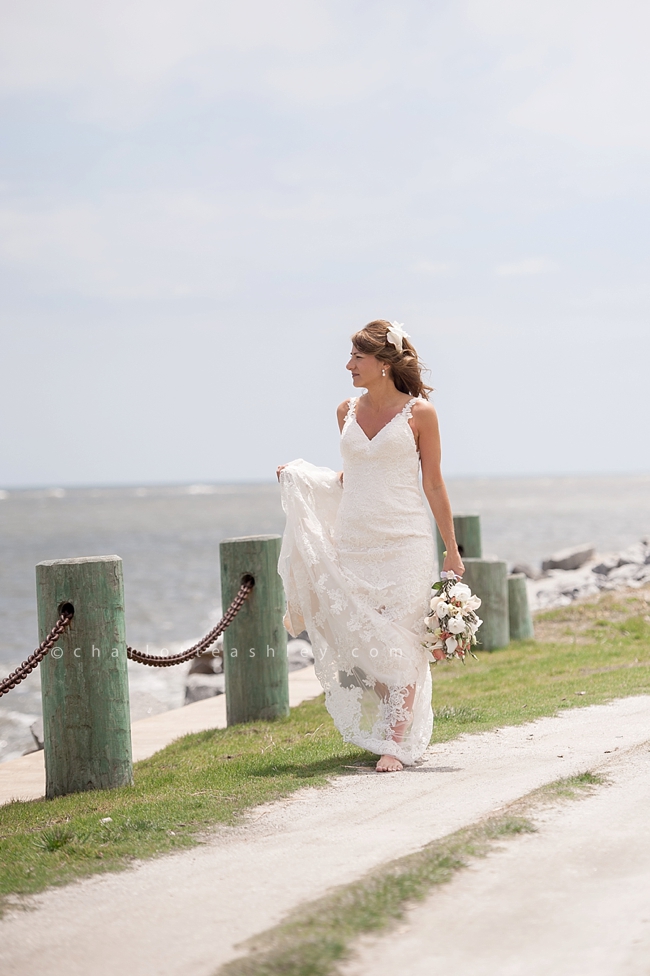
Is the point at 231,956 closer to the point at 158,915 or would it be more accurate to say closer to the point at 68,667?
the point at 158,915

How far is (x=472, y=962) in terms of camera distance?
2.99 meters

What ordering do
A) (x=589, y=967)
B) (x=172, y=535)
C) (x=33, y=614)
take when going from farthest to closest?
(x=172, y=535), (x=33, y=614), (x=589, y=967)

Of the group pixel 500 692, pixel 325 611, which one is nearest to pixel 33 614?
pixel 500 692

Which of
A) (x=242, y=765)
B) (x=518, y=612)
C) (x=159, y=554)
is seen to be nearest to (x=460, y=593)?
(x=242, y=765)

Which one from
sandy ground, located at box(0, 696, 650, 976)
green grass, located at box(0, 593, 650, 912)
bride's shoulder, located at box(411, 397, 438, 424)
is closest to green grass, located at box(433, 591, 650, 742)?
green grass, located at box(0, 593, 650, 912)

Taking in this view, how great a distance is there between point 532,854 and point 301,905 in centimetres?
91

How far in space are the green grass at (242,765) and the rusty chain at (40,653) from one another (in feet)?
2.32

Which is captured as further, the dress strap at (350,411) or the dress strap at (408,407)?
the dress strap at (350,411)

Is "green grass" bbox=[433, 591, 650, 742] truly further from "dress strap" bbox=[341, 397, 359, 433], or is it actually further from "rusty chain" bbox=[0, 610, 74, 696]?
"rusty chain" bbox=[0, 610, 74, 696]

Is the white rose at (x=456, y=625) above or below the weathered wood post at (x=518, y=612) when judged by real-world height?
above

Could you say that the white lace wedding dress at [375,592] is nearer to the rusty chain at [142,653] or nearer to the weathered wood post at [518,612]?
the rusty chain at [142,653]

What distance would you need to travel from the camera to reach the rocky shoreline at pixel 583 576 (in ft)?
57.8

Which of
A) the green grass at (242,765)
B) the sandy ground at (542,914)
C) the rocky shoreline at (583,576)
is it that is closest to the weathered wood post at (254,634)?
the green grass at (242,765)

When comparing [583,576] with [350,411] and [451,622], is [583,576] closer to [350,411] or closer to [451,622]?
[350,411]
